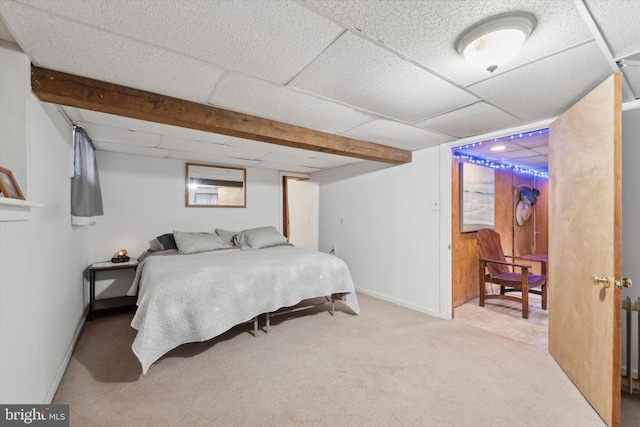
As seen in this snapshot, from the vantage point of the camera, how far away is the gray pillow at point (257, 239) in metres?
4.30

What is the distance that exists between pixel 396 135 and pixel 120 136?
312cm

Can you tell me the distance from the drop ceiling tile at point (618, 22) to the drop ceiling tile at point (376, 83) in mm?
748

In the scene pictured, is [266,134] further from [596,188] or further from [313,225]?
[313,225]

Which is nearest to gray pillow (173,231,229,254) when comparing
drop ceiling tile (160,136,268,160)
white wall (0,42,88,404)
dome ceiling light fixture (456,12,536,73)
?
drop ceiling tile (160,136,268,160)

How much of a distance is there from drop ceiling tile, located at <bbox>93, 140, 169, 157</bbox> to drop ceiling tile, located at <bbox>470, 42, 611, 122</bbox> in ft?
12.5

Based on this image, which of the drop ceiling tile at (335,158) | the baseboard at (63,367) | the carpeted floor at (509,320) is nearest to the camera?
the baseboard at (63,367)

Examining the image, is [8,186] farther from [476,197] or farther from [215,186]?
[476,197]

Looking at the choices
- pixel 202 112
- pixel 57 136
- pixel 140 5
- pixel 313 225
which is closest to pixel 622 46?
pixel 140 5

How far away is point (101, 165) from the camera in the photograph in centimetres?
381

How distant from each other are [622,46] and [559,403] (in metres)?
2.21

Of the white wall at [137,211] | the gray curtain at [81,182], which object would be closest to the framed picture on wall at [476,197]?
the white wall at [137,211]

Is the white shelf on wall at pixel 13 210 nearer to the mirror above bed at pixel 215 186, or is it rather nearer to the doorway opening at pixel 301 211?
the mirror above bed at pixel 215 186

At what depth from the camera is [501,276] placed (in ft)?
12.6

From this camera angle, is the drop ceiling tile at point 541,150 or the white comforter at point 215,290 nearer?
the white comforter at point 215,290
